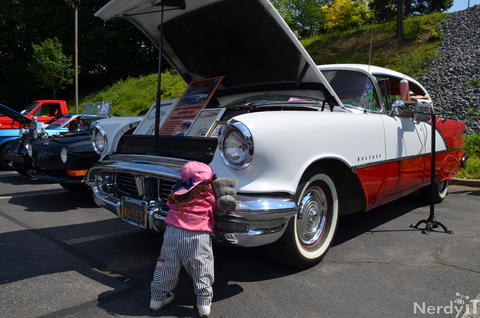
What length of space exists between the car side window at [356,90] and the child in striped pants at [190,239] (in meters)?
1.93

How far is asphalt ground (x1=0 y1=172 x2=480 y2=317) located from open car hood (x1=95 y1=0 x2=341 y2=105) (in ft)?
4.67

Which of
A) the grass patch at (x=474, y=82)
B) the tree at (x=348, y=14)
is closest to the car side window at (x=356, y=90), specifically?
the grass patch at (x=474, y=82)

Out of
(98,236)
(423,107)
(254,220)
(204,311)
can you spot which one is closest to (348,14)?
(423,107)

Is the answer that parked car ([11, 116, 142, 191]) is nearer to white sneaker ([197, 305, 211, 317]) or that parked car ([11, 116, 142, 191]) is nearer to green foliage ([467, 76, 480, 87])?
white sneaker ([197, 305, 211, 317])

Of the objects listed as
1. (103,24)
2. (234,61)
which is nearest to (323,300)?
(234,61)

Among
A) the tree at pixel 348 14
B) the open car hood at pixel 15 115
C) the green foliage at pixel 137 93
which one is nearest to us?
the open car hood at pixel 15 115

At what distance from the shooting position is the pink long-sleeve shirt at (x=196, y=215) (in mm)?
2178

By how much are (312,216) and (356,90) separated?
156cm

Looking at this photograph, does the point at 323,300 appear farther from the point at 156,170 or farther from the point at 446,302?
the point at 156,170

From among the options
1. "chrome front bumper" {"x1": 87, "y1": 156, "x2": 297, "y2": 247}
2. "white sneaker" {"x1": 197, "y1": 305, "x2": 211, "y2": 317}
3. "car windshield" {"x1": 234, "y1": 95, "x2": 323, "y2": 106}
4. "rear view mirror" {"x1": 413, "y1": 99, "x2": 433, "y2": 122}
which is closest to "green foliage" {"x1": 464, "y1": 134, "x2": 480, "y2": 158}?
"rear view mirror" {"x1": 413, "y1": 99, "x2": 433, "y2": 122}

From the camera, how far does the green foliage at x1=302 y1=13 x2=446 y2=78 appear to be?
47.2 feet

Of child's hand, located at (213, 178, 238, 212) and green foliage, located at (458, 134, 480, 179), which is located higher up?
child's hand, located at (213, 178, 238, 212)

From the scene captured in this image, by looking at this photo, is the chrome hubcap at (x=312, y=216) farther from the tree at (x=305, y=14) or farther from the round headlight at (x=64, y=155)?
the tree at (x=305, y=14)

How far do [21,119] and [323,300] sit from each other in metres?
7.30
